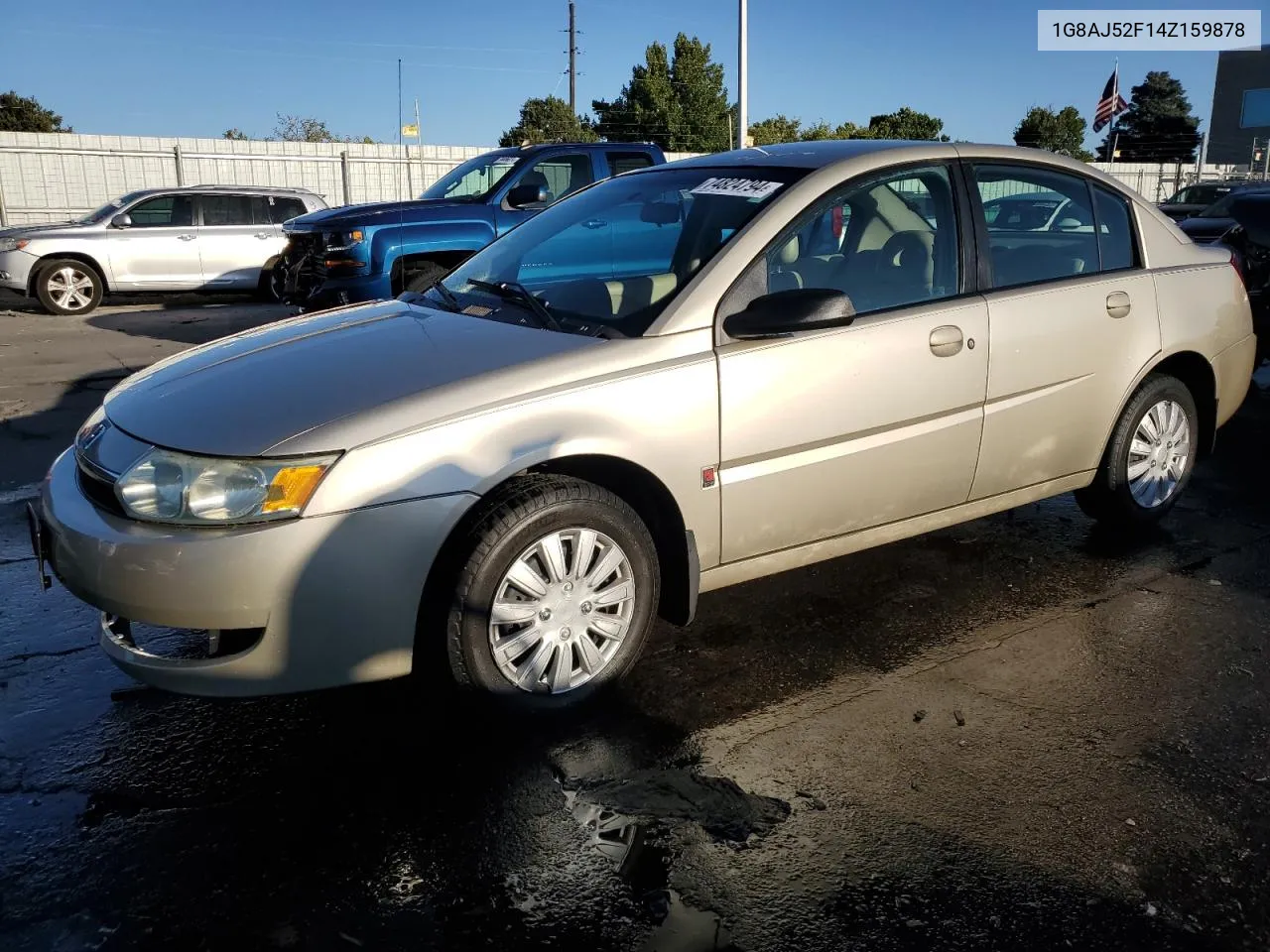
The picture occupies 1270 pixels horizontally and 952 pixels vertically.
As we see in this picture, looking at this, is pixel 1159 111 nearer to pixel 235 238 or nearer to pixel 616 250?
pixel 235 238

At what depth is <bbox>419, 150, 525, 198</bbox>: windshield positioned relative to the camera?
1031 centimetres

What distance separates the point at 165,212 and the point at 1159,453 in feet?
43.3

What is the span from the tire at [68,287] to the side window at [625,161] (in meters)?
7.49

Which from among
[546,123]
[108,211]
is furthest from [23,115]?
[108,211]

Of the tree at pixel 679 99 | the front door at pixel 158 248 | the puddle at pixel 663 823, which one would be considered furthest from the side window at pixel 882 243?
the tree at pixel 679 99

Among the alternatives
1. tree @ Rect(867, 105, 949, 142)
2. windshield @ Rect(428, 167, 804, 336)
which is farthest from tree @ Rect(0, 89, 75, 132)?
windshield @ Rect(428, 167, 804, 336)

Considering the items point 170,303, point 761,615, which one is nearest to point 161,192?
point 170,303

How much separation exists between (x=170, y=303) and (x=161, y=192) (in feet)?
6.06

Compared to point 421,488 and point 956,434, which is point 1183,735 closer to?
point 956,434

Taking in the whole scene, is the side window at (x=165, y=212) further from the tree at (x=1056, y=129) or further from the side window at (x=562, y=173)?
the tree at (x=1056, y=129)

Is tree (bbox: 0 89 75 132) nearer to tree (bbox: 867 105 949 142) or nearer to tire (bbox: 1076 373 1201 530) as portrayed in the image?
tree (bbox: 867 105 949 142)

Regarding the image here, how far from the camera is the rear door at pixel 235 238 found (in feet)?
47.2

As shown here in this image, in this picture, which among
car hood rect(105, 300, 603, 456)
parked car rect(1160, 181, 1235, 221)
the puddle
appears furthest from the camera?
parked car rect(1160, 181, 1235, 221)

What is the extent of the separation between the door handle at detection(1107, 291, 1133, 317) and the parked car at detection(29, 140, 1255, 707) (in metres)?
0.02
